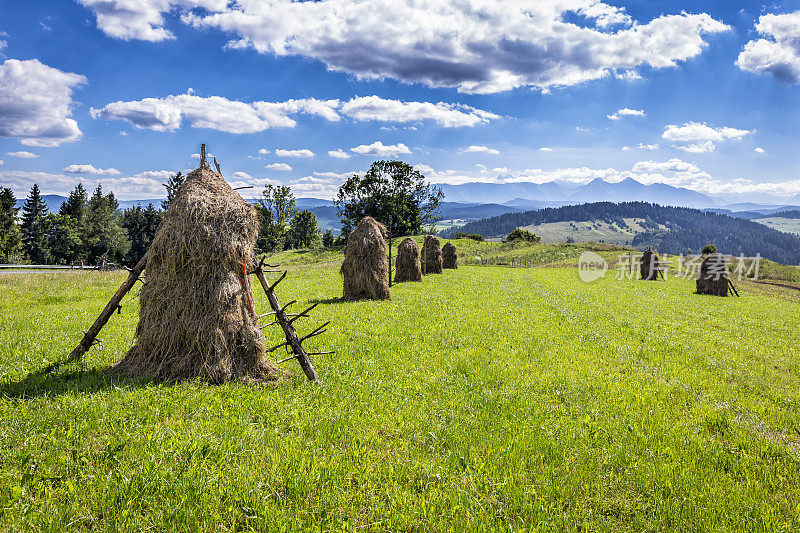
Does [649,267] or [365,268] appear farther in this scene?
[649,267]

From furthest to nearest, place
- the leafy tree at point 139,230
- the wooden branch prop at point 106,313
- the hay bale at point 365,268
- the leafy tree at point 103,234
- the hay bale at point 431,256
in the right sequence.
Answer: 1. the leafy tree at point 139,230
2. the leafy tree at point 103,234
3. the hay bale at point 431,256
4. the hay bale at point 365,268
5. the wooden branch prop at point 106,313

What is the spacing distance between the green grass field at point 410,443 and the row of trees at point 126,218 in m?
63.5

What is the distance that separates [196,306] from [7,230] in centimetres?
9180

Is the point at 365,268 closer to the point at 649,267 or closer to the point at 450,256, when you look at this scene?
the point at 450,256

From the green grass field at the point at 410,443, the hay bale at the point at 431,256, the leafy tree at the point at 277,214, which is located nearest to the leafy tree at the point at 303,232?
the leafy tree at the point at 277,214

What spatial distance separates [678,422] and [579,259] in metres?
65.3

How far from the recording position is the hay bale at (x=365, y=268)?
69.6 ft

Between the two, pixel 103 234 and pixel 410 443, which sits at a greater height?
pixel 103 234

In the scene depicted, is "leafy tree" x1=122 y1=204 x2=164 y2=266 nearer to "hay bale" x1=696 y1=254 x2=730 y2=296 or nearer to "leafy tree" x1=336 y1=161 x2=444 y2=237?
"leafy tree" x1=336 y1=161 x2=444 y2=237

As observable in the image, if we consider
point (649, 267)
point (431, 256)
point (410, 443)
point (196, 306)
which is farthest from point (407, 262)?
point (649, 267)

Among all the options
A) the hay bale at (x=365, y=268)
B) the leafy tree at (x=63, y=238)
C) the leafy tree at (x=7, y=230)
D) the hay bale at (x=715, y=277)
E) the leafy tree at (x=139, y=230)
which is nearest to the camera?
the hay bale at (x=365, y=268)

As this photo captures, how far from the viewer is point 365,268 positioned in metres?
21.3

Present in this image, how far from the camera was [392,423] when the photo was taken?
6.69m

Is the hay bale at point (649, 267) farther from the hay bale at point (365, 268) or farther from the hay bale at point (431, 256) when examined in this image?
the hay bale at point (365, 268)
